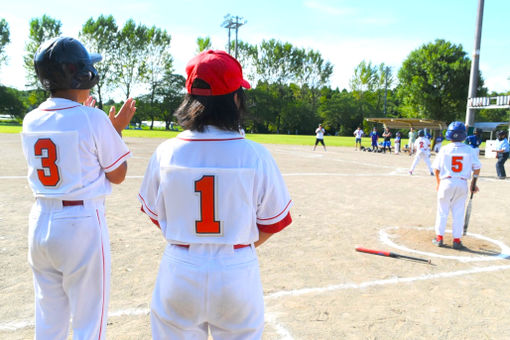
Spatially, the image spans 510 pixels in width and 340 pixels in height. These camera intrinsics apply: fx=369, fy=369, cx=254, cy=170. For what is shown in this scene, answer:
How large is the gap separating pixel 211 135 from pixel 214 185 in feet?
0.81

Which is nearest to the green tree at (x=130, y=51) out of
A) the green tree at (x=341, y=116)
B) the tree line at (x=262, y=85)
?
the tree line at (x=262, y=85)

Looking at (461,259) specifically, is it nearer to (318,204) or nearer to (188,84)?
(318,204)

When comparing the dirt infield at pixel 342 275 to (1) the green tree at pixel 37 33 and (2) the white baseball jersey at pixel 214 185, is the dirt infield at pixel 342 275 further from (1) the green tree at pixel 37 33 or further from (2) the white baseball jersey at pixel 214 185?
(1) the green tree at pixel 37 33

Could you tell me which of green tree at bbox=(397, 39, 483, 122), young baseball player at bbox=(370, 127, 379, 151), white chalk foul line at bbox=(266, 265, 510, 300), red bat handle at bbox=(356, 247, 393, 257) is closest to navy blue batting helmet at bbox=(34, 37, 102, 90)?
white chalk foul line at bbox=(266, 265, 510, 300)

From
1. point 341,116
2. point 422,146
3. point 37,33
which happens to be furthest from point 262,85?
point 422,146

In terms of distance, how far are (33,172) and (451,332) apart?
143 inches

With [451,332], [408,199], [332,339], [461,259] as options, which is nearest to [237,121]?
[332,339]

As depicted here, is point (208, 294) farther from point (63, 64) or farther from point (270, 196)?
point (63, 64)

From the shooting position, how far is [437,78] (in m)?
39.9

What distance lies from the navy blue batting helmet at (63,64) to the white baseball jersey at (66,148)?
0.12 meters

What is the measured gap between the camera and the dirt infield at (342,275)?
11.2 ft

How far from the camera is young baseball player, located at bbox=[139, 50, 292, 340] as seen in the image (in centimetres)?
177

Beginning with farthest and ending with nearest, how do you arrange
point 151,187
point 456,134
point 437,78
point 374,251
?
point 437,78 → point 456,134 → point 374,251 → point 151,187

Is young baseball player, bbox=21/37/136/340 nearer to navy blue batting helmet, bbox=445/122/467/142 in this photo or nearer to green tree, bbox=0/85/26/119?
navy blue batting helmet, bbox=445/122/467/142
